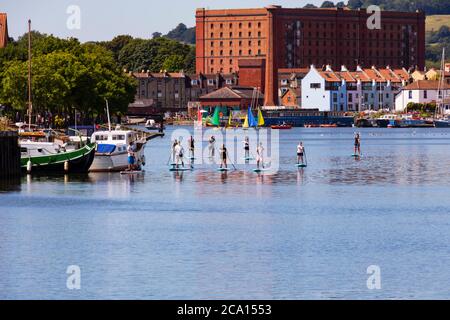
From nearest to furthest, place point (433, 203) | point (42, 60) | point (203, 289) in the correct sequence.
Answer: point (203, 289) < point (433, 203) < point (42, 60)

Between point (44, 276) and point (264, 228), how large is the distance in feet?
48.8

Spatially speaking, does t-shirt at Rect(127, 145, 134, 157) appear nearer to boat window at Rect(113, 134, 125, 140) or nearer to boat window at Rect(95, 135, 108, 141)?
boat window at Rect(113, 134, 125, 140)

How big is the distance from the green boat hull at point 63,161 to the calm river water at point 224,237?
142cm

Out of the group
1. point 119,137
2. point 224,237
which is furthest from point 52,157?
point 224,237

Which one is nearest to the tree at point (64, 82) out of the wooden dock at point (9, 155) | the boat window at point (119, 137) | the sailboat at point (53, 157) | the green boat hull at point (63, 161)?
the boat window at point (119, 137)

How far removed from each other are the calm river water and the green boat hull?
142 cm

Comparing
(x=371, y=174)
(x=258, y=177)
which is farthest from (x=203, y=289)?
(x=371, y=174)

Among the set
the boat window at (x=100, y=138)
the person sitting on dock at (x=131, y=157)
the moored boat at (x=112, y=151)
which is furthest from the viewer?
the boat window at (x=100, y=138)

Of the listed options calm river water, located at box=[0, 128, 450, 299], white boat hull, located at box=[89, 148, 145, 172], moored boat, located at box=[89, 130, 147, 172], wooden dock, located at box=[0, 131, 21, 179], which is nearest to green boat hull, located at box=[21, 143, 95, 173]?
wooden dock, located at box=[0, 131, 21, 179]

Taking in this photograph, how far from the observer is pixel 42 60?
168000mm

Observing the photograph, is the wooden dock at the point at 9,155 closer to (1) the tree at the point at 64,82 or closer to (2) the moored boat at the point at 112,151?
(2) the moored boat at the point at 112,151

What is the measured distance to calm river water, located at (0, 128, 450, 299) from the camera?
136 feet

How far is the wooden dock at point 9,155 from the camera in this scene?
8212 centimetres
